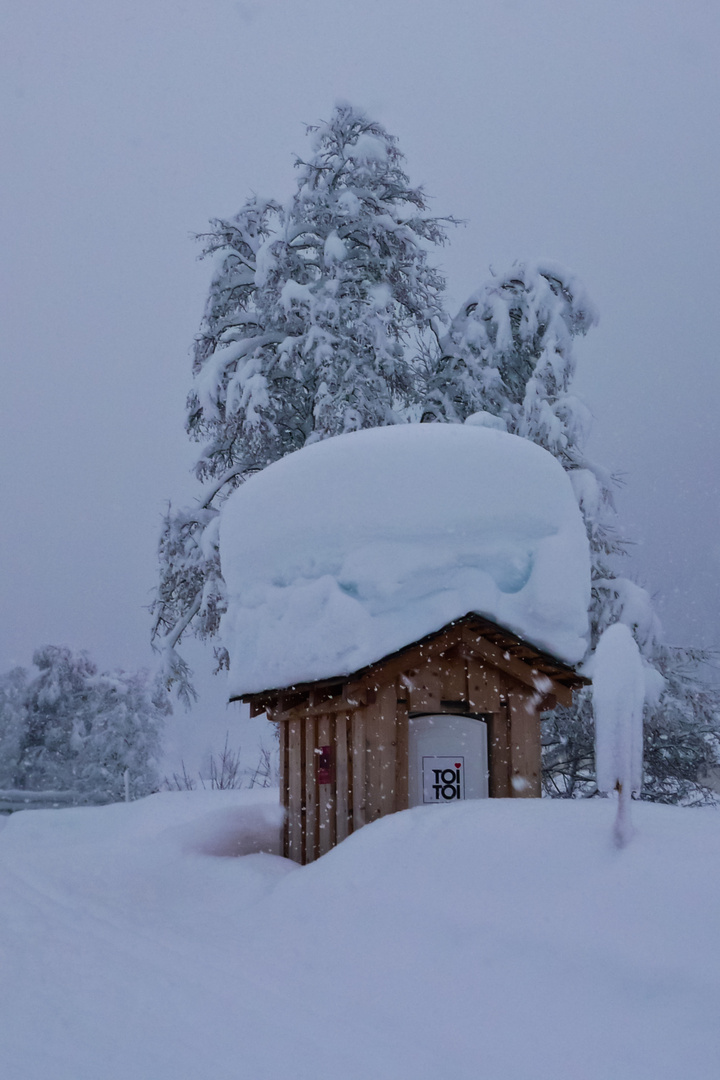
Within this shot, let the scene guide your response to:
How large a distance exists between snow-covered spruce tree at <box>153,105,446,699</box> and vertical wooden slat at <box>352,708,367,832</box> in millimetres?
5079

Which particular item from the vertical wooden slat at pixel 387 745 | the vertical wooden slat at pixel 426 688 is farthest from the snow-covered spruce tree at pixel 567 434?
the vertical wooden slat at pixel 387 745

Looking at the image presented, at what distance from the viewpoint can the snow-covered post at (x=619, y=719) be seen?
4.74 m

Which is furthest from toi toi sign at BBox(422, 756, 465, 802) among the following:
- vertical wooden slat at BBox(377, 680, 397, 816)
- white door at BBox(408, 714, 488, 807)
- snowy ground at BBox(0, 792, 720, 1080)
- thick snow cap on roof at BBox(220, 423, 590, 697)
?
snowy ground at BBox(0, 792, 720, 1080)

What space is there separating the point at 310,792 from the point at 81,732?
61.3 ft

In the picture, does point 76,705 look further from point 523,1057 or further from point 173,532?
point 523,1057

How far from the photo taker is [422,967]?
444cm

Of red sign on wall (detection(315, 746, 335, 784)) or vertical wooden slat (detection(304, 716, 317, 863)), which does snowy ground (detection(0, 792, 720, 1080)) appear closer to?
red sign on wall (detection(315, 746, 335, 784))

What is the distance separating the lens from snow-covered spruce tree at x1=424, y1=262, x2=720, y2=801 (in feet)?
40.0

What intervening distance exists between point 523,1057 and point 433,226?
1310 cm

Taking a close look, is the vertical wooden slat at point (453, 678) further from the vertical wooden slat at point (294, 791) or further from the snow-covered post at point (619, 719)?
the snow-covered post at point (619, 719)

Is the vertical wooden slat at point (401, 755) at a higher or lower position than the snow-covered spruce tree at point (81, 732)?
higher

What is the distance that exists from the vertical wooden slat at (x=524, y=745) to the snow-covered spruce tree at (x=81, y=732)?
17793 mm

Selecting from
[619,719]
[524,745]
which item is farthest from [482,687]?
[619,719]

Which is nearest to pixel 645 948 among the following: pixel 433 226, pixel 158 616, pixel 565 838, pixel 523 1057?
pixel 523 1057
